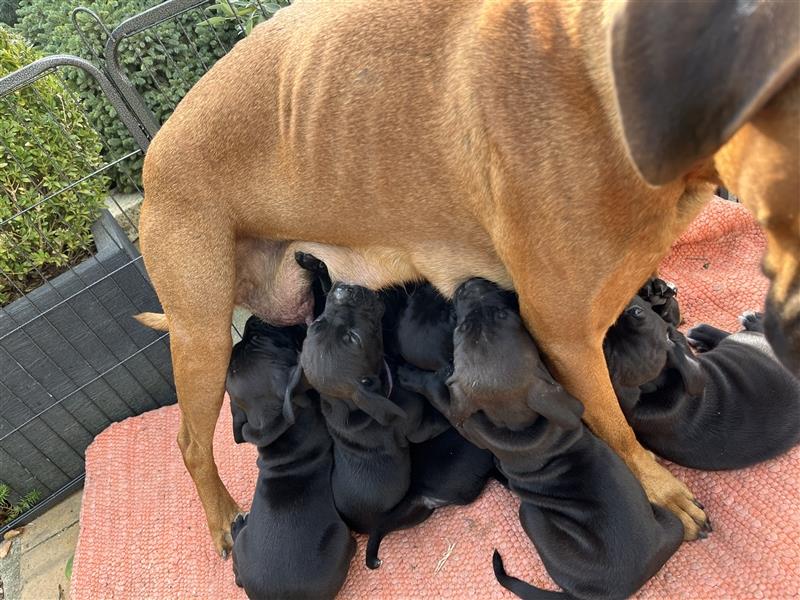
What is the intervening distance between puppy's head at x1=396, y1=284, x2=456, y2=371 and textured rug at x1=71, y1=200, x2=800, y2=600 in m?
0.70

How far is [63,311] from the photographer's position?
395 centimetres

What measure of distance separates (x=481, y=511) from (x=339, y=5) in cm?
224

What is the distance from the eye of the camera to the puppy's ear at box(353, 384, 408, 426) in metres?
2.89

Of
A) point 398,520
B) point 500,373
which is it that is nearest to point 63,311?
point 398,520

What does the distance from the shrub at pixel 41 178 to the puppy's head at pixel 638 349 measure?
2.89 metres

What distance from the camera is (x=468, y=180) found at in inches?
96.7

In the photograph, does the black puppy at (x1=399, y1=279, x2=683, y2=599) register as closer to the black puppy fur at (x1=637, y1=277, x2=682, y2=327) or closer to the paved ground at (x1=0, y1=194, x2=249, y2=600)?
the black puppy fur at (x1=637, y1=277, x2=682, y2=327)

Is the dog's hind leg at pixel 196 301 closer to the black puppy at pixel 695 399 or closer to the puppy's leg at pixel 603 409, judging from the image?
the puppy's leg at pixel 603 409

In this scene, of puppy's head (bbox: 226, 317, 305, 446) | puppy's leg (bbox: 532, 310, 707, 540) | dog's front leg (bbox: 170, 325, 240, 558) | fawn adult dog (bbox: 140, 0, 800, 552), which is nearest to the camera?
fawn adult dog (bbox: 140, 0, 800, 552)

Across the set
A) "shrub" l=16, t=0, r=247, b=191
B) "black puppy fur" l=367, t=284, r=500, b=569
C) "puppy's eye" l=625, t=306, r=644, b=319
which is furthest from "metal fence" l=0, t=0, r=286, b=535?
"puppy's eye" l=625, t=306, r=644, b=319

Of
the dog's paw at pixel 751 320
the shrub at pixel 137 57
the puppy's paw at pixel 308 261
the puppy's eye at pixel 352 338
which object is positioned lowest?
the dog's paw at pixel 751 320

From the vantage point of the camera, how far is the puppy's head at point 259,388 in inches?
128

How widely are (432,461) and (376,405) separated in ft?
1.94

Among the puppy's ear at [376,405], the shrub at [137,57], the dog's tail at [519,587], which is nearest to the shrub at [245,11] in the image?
the shrub at [137,57]
